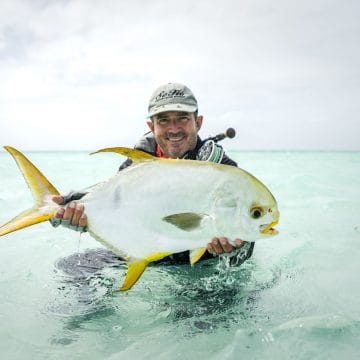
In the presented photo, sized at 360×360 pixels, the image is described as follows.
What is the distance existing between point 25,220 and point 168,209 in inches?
27.5

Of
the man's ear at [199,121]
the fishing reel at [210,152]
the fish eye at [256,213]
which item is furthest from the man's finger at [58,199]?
the man's ear at [199,121]

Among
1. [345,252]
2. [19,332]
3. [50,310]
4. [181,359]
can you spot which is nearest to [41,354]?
[19,332]

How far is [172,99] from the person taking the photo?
2803 mm

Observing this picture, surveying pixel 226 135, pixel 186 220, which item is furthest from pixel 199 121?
pixel 186 220

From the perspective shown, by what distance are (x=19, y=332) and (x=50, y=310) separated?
11.9 inches

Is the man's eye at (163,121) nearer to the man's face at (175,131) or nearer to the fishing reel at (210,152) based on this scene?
the man's face at (175,131)

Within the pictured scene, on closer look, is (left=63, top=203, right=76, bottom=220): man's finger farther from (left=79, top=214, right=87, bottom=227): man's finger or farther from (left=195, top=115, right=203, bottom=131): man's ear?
(left=195, top=115, right=203, bottom=131): man's ear

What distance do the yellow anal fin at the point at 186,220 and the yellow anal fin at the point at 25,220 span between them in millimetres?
635

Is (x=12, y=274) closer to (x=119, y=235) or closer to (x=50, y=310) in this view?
(x=50, y=310)

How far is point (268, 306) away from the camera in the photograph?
2605 mm

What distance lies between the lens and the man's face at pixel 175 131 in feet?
9.54

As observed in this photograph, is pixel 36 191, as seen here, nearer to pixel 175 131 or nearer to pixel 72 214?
pixel 72 214

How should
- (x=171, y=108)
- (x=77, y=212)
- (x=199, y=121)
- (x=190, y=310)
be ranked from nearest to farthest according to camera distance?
(x=77, y=212), (x=190, y=310), (x=171, y=108), (x=199, y=121)

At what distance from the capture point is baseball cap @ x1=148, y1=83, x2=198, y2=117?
279 centimetres
